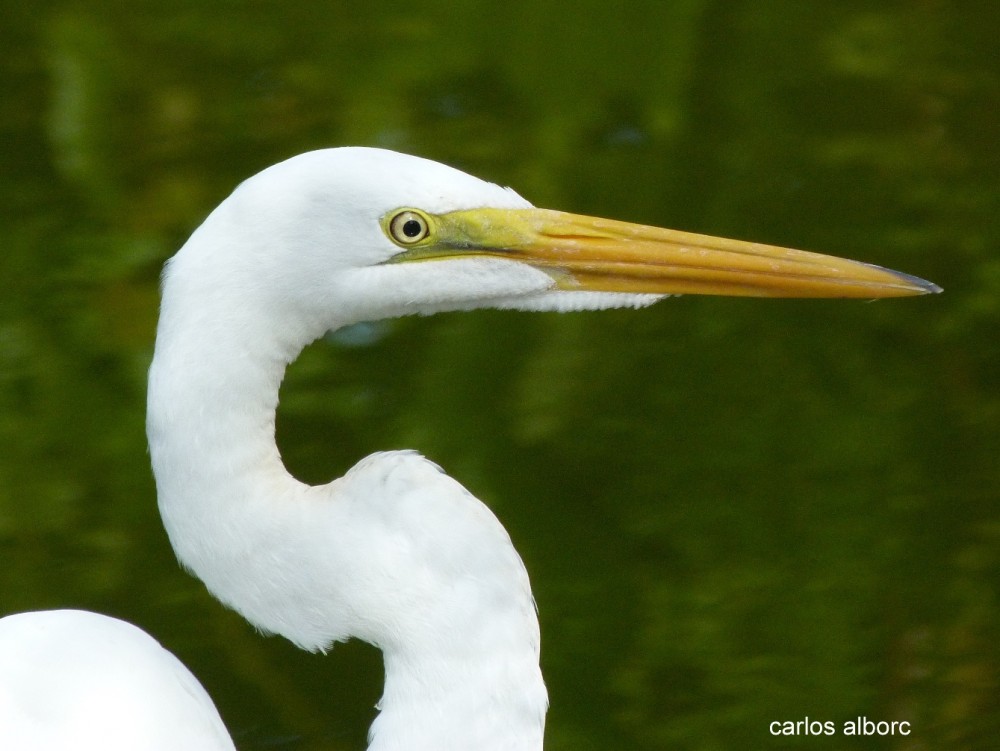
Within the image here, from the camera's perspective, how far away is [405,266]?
2.07 metres

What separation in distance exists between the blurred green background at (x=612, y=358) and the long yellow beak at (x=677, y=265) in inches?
54.8

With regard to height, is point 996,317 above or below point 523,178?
below

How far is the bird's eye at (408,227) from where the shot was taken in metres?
2.04

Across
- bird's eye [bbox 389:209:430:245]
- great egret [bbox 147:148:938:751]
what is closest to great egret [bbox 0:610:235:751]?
great egret [bbox 147:148:938:751]

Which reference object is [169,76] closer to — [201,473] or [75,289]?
[75,289]

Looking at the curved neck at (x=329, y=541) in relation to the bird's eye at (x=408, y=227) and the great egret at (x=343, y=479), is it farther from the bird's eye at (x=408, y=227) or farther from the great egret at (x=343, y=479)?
the bird's eye at (x=408, y=227)

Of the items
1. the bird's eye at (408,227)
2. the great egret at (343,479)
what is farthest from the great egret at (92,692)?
the bird's eye at (408,227)

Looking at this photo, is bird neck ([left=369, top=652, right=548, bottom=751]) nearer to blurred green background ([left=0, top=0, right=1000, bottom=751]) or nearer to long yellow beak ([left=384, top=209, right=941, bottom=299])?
long yellow beak ([left=384, top=209, right=941, bottom=299])

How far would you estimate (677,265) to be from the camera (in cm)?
224

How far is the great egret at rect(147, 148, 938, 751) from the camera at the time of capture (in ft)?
6.43

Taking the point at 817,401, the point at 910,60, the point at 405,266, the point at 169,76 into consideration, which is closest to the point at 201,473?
the point at 405,266

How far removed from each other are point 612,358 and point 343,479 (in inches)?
88.3

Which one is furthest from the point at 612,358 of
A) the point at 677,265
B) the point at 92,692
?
the point at 92,692

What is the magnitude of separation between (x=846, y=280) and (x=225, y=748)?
1.32 meters
